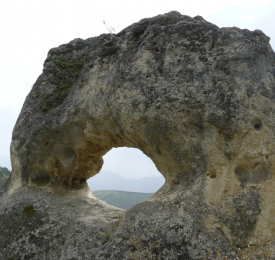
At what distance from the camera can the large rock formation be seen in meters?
3.61

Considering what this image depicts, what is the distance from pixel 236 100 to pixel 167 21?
2.14 metres

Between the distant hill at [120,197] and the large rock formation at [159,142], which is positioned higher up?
the large rock formation at [159,142]

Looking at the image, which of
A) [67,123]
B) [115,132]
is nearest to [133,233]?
[115,132]

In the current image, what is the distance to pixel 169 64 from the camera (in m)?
4.46

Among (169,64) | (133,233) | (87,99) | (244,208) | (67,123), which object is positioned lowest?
(133,233)

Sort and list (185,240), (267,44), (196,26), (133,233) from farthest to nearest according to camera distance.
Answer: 1. (196,26)
2. (267,44)
3. (133,233)
4. (185,240)

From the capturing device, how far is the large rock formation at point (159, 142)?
3.61 metres

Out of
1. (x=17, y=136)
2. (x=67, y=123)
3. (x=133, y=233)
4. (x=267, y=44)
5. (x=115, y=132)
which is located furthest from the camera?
(x=17, y=136)

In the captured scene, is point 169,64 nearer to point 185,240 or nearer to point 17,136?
point 185,240

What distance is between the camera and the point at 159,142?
4.32 meters

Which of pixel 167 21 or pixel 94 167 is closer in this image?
pixel 167 21

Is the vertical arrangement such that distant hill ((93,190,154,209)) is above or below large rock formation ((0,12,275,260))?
below

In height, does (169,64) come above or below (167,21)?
below

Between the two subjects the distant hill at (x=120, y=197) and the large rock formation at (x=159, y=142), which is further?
the distant hill at (x=120, y=197)
